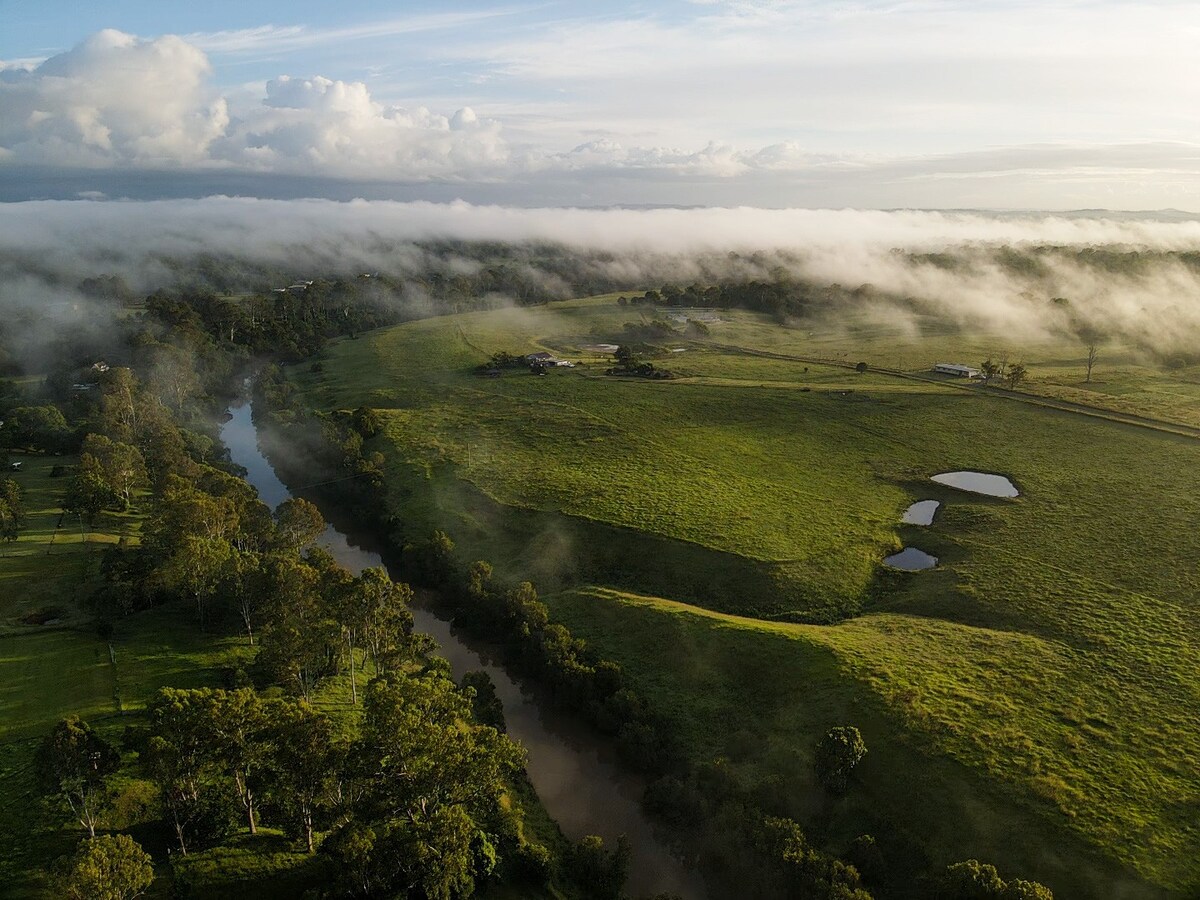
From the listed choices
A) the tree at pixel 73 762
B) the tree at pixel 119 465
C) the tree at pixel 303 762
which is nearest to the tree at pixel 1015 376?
the tree at pixel 303 762

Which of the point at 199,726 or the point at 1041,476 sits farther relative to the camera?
the point at 1041,476

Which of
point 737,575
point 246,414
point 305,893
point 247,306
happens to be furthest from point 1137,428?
point 247,306

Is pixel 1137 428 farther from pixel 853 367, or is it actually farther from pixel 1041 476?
pixel 853 367

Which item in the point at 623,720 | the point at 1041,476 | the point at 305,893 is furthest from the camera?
the point at 1041,476

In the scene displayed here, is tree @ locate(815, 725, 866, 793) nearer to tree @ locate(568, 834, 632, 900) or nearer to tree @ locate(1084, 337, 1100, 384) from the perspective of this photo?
tree @ locate(568, 834, 632, 900)

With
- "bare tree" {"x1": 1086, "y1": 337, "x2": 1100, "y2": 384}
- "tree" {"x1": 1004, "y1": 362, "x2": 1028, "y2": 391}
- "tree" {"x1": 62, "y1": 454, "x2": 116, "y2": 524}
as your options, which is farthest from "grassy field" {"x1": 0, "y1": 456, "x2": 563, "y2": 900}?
"bare tree" {"x1": 1086, "y1": 337, "x2": 1100, "y2": 384}

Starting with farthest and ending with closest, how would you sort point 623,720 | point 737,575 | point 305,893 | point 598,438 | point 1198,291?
point 1198,291, point 598,438, point 737,575, point 623,720, point 305,893
